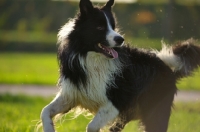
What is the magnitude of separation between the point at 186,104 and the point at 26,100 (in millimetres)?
4074

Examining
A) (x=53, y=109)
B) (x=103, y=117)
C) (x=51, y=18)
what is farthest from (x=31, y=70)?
(x=103, y=117)

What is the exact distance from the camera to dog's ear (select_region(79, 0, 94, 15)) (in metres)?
6.57

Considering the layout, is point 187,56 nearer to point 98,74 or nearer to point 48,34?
point 98,74

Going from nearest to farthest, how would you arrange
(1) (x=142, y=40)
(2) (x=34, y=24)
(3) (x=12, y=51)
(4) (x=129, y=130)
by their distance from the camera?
(4) (x=129, y=130) → (1) (x=142, y=40) → (2) (x=34, y=24) → (3) (x=12, y=51)

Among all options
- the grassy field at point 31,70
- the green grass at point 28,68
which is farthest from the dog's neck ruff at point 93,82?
the green grass at point 28,68

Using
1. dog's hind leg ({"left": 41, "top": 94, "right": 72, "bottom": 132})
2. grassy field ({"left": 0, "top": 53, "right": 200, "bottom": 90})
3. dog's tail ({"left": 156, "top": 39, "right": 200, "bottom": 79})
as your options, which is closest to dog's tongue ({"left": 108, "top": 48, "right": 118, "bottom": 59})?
dog's hind leg ({"left": 41, "top": 94, "right": 72, "bottom": 132})

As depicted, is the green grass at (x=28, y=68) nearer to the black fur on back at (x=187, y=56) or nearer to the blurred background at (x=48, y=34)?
the blurred background at (x=48, y=34)

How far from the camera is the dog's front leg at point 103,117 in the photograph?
21.0ft

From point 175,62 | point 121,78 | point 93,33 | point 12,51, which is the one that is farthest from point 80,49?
point 12,51

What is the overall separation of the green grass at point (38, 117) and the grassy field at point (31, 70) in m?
0.76

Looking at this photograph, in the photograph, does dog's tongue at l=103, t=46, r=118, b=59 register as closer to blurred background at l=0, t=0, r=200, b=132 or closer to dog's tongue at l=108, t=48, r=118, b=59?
dog's tongue at l=108, t=48, r=118, b=59

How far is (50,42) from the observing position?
31.2 m

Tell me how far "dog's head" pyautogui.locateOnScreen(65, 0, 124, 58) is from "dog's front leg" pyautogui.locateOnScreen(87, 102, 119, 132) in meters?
0.68

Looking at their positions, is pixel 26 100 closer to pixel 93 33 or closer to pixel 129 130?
pixel 129 130
